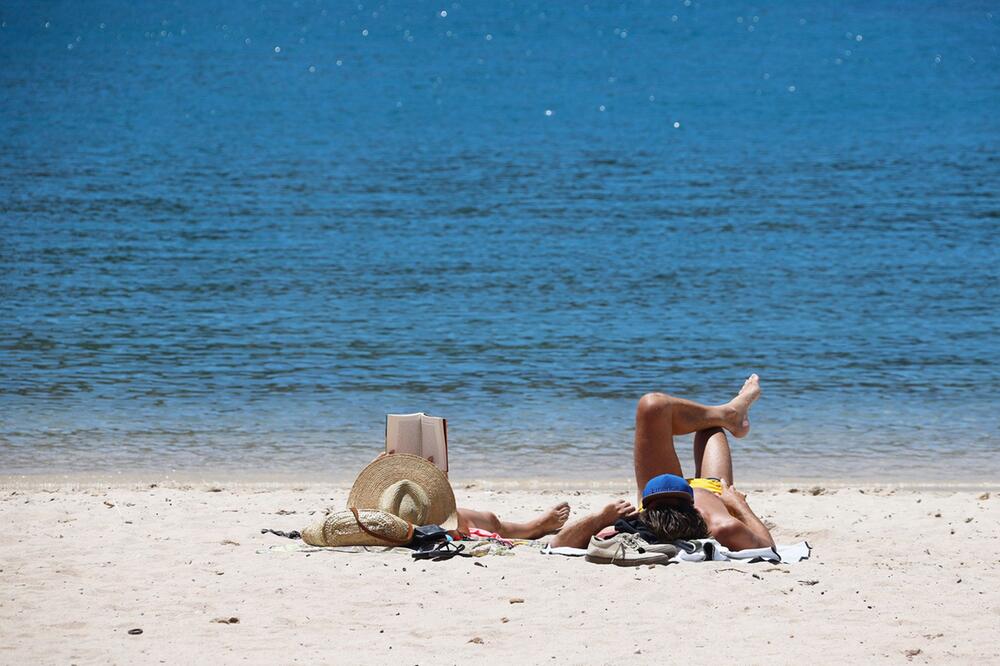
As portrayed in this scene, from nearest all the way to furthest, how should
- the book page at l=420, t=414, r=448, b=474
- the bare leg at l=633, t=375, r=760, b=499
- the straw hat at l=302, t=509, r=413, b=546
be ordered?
1. the straw hat at l=302, t=509, r=413, b=546
2. the bare leg at l=633, t=375, r=760, b=499
3. the book page at l=420, t=414, r=448, b=474

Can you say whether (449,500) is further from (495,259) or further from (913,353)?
(495,259)

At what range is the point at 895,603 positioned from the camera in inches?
230

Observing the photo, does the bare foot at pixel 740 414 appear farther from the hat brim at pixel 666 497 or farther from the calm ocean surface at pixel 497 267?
the calm ocean surface at pixel 497 267

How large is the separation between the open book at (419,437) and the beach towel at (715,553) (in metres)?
1.14

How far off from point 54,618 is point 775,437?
7043 mm

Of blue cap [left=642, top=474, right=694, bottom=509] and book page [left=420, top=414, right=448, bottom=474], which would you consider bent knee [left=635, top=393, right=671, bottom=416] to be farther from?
book page [left=420, top=414, right=448, bottom=474]

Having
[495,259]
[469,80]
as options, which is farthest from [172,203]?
[469,80]

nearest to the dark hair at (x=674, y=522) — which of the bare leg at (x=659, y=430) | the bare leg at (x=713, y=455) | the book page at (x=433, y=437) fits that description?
the bare leg at (x=659, y=430)

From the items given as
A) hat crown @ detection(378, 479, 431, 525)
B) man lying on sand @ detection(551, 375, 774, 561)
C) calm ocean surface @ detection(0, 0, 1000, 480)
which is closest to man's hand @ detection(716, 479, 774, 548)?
man lying on sand @ detection(551, 375, 774, 561)

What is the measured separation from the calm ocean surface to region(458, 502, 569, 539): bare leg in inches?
90.3

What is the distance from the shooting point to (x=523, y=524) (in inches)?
296

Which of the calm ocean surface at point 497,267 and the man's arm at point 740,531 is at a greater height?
the calm ocean surface at point 497,267

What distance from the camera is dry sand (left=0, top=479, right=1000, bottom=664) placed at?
5277 mm

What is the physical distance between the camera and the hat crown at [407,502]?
712 centimetres
